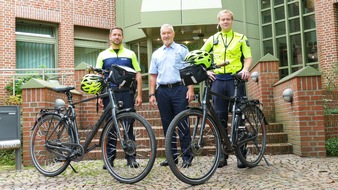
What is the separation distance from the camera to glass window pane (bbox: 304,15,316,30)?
487 inches

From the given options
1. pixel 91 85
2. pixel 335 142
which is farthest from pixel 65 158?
pixel 335 142

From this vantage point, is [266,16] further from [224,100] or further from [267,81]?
[224,100]

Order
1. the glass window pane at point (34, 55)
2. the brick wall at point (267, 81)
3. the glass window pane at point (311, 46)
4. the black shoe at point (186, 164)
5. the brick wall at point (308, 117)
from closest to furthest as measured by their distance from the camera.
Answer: the black shoe at point (186, 164), the brick wall at point (308, 117), the brick wall at point (267, 81), the glass window pane at point (311, 46), the glass window pane at point (34, 55)

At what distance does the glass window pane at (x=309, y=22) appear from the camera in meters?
12.4

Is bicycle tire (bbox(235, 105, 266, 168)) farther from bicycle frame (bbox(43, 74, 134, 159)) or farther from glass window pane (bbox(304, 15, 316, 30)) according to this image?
glass window pane (bbox(304, 15, 316, 30))

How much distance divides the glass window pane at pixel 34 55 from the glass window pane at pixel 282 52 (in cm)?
802

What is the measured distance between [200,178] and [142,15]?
29.2 ft

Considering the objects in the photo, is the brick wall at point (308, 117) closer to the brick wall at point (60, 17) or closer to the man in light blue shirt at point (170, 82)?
the man in light blue shirt at point (170, 82)

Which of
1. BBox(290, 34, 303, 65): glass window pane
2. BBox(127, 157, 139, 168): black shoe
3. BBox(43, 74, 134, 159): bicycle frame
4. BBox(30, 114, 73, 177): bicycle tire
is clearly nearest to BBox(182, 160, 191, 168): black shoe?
BBox(127, 157, 139, 168): black shoe

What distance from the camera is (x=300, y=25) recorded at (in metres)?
12.6

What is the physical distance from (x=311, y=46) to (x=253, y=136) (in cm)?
875

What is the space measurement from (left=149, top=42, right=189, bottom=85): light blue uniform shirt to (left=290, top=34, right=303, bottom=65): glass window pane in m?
8.80

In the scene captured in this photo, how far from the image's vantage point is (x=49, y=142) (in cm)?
465

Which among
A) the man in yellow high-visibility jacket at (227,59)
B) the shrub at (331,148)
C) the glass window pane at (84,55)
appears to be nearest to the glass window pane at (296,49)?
the glass window pane at (84,55)
